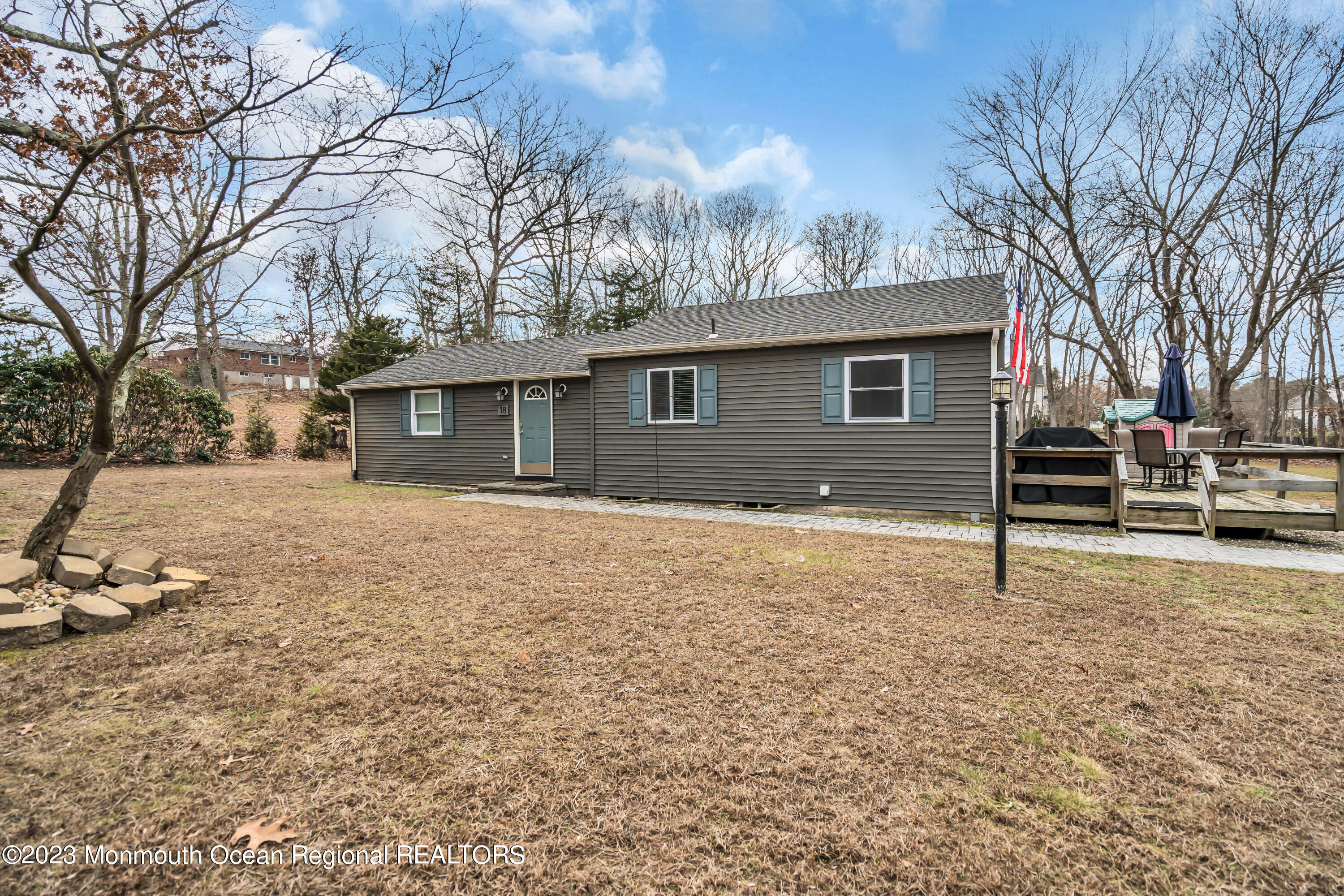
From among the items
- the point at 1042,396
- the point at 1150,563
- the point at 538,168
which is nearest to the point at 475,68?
the point at 1150,563

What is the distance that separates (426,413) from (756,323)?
25.9ft

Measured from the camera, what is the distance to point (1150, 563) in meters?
5.55

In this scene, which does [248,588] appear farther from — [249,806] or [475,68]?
[475,68]

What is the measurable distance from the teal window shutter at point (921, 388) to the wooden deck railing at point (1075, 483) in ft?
3.94

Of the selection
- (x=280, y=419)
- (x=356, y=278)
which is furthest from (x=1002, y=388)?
(x=280, y=419)

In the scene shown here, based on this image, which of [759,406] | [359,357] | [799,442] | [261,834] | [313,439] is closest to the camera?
[261,834]

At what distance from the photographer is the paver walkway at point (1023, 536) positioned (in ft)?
19.1

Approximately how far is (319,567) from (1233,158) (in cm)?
2218

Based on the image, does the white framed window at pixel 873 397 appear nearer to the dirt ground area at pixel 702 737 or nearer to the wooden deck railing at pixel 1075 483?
the wooden deck railing at pixel 1075 483

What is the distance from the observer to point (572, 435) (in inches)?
448

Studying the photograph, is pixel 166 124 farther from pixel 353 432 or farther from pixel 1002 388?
pixel 353 432

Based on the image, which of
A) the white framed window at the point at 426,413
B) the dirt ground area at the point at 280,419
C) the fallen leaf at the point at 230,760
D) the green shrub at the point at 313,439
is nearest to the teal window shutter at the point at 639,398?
the white framed window at the point at 426,413

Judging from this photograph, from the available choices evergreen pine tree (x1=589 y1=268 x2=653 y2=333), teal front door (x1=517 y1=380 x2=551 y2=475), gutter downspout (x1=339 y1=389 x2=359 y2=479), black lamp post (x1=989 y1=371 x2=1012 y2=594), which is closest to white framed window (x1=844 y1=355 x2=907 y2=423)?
black lamp post (x1=989 y1=371 x2=1012 y2=594)

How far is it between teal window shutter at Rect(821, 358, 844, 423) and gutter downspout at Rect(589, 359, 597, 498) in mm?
4220
